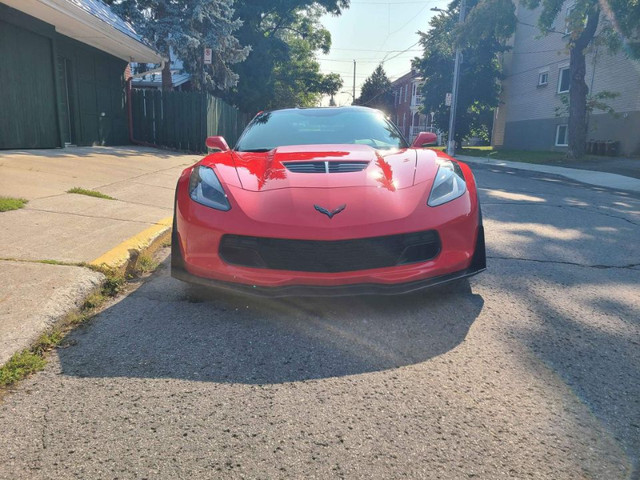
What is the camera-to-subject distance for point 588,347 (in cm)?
236

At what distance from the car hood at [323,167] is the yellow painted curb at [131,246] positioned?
3.01 feet

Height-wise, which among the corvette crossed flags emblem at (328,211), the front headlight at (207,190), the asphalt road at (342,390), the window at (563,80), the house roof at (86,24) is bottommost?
the asphalt road at (342,390)

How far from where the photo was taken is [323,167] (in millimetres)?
3156

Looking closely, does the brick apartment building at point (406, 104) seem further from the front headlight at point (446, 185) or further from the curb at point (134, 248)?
the front headlight at point (446, 185)

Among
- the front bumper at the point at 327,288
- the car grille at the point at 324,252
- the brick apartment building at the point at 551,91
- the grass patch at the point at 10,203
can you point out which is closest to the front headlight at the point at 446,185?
the car grille at the point at 324,252

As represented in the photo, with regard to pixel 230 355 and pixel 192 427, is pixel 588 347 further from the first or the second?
pixel 192 427

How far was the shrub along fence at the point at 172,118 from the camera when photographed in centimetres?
1570

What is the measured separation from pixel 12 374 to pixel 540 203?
6.91 metres

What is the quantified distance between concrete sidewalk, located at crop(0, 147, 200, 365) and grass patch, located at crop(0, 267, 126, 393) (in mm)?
42

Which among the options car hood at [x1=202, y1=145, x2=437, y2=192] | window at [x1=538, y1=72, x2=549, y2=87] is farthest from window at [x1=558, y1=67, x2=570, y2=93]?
car hood at [x1=202, y1=145, x2=437, y2=192]

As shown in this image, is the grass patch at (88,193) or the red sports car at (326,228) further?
the grass patch at (88,193)

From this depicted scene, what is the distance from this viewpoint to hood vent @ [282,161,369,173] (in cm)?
312

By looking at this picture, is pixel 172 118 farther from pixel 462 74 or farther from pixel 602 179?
pixel 462 74

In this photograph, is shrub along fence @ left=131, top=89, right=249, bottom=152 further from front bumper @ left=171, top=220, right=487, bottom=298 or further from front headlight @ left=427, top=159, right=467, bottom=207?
front bumper @ left=171, top=220, right=487, bottom=298
